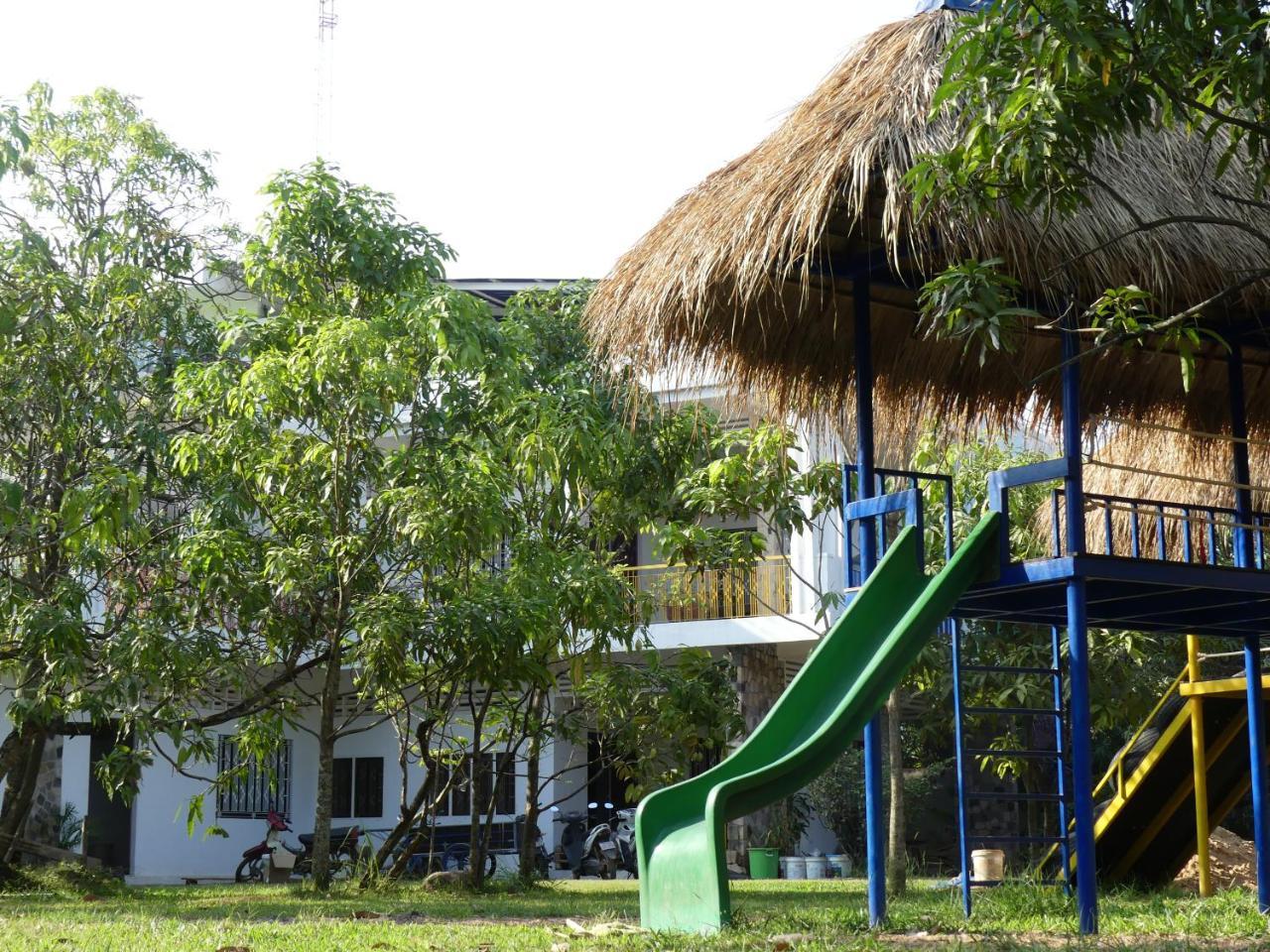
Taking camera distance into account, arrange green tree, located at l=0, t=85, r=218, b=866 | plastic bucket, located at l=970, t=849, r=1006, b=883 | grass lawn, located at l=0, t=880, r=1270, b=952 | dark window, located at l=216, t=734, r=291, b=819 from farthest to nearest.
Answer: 1. dark window, located at l=216, t=734, r=291, b=819
2. plastic bucket, located at l=970, t=849, r=1006, b=883
3. green tree, located at l=0, t=85, r=218, b=866
4. grass lawn, located at l=0, t=880, r=1270, b=952

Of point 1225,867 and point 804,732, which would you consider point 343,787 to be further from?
point 804,732

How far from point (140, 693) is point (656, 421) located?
4953 mm

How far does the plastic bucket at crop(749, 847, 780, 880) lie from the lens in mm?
17188

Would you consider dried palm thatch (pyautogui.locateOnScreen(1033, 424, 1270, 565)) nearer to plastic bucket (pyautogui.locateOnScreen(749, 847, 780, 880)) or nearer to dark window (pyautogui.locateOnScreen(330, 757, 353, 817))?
plastic bucket (pyautogui.locateOnScreen(749, 847, 780, 880))

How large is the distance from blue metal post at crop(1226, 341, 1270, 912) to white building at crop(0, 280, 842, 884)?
22.0ft

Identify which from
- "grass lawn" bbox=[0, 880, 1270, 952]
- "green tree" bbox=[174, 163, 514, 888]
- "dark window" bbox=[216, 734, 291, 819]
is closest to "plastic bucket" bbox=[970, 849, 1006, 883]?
"grass lawn" bbox=[0, 880, 1270, 952]

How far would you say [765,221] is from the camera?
291 inches

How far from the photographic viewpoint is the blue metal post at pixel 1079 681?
666cm

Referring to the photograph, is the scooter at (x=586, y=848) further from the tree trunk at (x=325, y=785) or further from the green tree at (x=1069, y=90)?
the green tree at (x=1069, y=90)

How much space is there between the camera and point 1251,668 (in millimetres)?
8891

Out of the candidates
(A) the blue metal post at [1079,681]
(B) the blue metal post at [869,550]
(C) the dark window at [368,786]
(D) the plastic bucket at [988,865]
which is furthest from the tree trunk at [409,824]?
(C) the dark window at [368,786]

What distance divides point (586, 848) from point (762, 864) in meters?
2.13

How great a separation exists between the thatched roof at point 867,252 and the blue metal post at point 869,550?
0.99ft

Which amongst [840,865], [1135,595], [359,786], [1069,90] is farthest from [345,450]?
[359,786]
